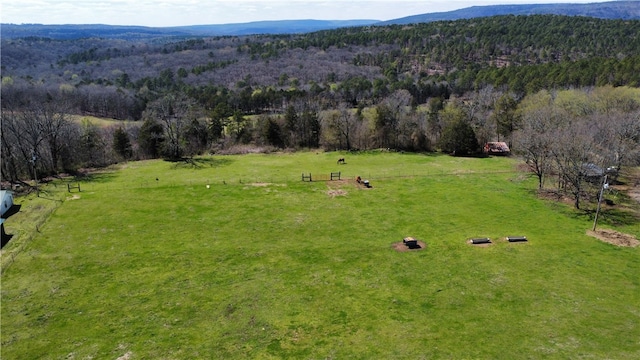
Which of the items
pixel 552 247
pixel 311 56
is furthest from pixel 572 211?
pixel 311 56

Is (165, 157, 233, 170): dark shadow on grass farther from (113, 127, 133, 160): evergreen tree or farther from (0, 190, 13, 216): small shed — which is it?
(0, 190, 13, 216): small shed

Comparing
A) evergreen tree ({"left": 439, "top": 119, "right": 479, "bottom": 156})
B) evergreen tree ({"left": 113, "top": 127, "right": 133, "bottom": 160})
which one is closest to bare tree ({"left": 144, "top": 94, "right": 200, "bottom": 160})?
evergreen tree ({"left": 113, "top": 127, "right": 133, "bottom": 160})

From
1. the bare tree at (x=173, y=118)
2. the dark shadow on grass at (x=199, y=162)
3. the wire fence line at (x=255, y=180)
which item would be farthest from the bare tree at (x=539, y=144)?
the bare tree at (x=173, y=118)

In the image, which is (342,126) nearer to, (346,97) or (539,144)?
(539,144)

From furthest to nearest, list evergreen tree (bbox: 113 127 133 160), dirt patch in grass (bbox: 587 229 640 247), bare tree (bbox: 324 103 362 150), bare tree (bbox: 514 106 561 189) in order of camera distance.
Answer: bare tree (bbox: 324 103 362 150)
evergreen tree (bbox: 113 127 133 160)
bare tree (bbox: 514 106 561 189)
dirt patch in grass (bbox: 587 229 640 247)

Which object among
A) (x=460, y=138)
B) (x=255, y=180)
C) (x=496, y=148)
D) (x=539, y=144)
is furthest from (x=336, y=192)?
(x=496, y=148)

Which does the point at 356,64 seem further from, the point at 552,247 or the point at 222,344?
the point at 222,344
